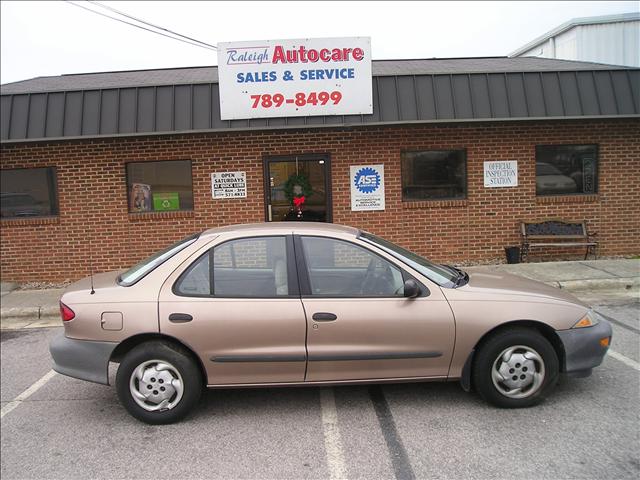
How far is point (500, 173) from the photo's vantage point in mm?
9750

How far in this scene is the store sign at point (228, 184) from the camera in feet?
31.5

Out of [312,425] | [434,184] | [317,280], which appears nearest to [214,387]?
[312,425]

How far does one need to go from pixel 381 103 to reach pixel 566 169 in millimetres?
3834

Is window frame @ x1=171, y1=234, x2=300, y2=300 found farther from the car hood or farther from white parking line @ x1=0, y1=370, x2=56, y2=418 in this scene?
white parking line @ x1=0, y1=370, x2=56, y2=418

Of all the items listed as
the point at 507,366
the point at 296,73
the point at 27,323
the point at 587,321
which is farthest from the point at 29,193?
the point at 587,321

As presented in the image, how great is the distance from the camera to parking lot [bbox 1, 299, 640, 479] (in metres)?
3.39

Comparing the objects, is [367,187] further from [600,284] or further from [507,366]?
[507,366]

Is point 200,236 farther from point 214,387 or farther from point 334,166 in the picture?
point 334,166

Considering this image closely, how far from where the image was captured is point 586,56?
15.1m

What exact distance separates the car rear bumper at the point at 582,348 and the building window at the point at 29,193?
8.83m

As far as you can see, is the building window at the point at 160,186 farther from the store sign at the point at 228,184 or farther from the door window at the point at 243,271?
the door window at the point at 243,271

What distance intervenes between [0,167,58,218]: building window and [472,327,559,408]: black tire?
8393 mm

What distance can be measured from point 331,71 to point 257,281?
18.5ft

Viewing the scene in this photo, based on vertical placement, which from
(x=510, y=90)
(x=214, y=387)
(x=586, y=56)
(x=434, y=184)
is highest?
(x=586, y=56)
